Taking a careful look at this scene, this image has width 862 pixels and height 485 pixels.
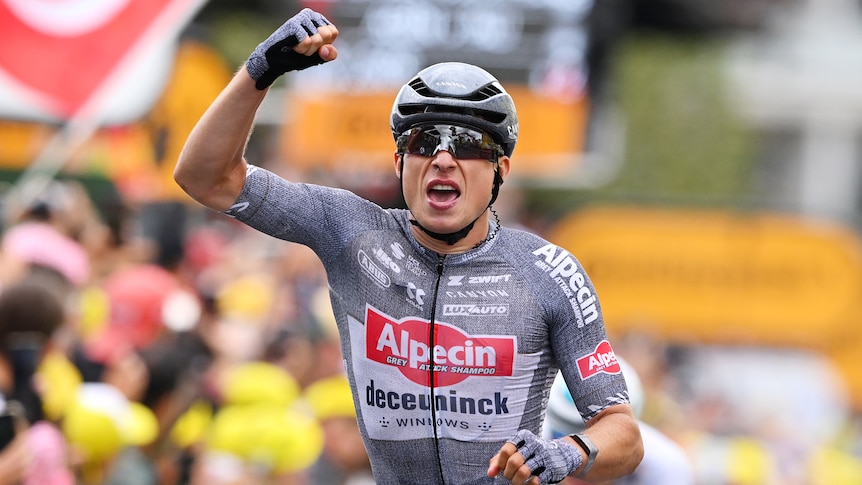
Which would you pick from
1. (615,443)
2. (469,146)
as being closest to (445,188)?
(469,146)

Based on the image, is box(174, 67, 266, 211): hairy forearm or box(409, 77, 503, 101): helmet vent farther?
box(409, 77, 503, 101): helmet vent

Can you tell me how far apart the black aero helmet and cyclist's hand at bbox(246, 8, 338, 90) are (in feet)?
0.98

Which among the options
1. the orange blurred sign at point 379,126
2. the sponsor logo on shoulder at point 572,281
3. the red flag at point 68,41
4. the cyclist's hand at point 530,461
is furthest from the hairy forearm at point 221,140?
the orange blurred sign at point 379,126

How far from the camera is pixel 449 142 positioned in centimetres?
374

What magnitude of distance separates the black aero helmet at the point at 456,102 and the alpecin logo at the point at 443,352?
1.78 feet

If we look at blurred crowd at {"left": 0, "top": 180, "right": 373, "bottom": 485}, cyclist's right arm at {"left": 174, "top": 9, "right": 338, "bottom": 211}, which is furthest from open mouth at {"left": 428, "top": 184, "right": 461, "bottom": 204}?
blurred crowd at {"left": 0, "top": 180, "right": 373, "bottom": 485}

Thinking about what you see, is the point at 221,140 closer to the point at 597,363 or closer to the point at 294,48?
the point at 294,48

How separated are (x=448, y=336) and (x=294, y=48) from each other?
863mm

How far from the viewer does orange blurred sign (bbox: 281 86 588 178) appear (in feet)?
41.7

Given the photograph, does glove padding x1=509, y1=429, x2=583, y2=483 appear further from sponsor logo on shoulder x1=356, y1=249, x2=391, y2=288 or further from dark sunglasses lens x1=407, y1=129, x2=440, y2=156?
dark sunglasses lens x1=407, y1=129, x2=440, y2=156

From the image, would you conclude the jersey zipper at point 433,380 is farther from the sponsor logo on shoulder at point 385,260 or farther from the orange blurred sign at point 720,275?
the orange blurred sign at point 720,275

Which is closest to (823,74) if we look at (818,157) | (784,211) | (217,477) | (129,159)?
(818,157)

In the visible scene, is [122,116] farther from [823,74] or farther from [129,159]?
[823,74]

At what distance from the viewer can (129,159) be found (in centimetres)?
1050
